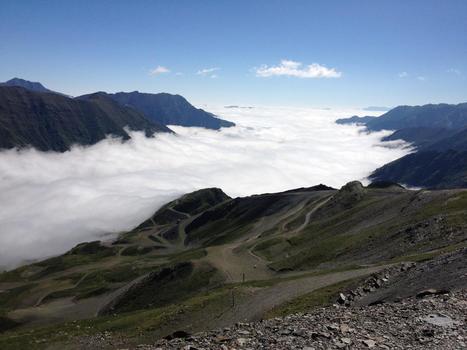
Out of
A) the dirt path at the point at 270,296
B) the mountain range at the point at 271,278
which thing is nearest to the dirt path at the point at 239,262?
the mountain range at the point at 271,278

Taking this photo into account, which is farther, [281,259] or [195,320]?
[281,259]

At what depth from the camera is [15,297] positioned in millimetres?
173625

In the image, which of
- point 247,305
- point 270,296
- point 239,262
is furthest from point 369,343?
point 239,262

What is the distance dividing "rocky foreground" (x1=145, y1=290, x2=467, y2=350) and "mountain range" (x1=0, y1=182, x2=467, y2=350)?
7.33m

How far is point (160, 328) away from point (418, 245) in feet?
182

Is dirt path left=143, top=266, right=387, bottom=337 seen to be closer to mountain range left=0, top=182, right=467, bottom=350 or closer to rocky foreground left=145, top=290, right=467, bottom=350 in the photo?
mountain range left=0, top=182, right=467, bottom=350

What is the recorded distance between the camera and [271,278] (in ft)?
308

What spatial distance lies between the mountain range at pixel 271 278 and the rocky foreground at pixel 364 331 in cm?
733

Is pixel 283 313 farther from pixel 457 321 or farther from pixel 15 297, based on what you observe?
pixel 15 297

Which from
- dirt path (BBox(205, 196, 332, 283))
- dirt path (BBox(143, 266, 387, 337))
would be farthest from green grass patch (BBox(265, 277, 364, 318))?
dirt path (BBox(205, 196, 332, 283))

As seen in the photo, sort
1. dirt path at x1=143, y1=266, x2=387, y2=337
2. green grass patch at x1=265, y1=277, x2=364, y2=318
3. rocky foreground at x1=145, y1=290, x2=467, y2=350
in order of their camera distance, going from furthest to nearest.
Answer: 1. dirt path at x1=143, y1=266, x2=387, y2=337
2. green grass patch at x1=265, y1=277, x2=364, y2=318
3. rocky foreground at x1=145, y1=290, x2=467, y2=350

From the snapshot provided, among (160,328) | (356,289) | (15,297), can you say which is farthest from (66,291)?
(356,289)

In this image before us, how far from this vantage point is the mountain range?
5250 cm

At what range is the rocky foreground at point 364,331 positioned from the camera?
24000 millimetres
